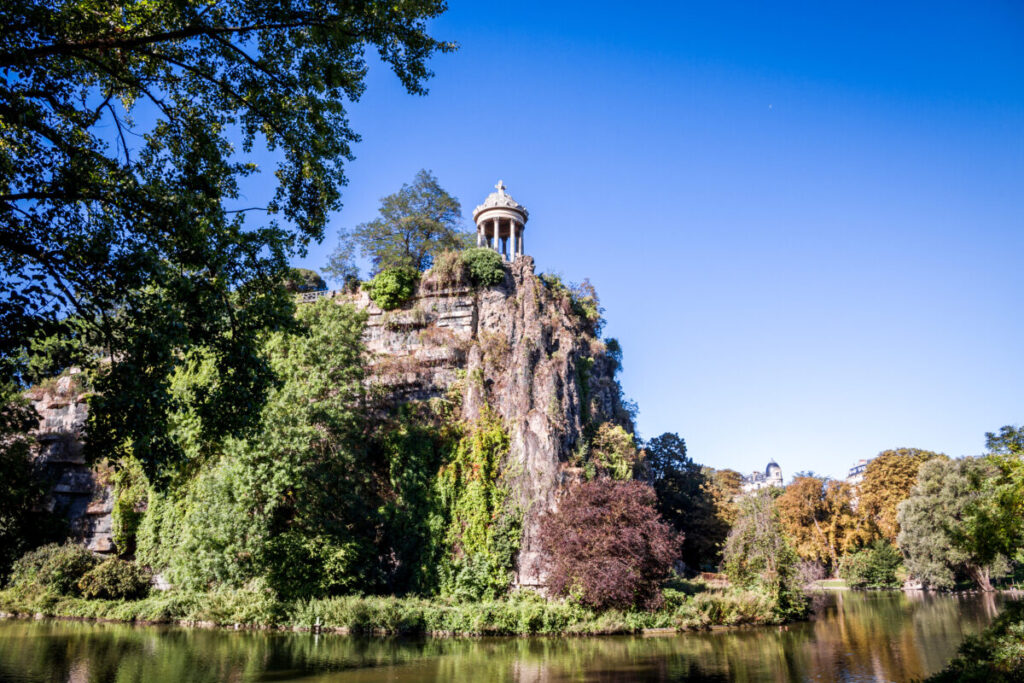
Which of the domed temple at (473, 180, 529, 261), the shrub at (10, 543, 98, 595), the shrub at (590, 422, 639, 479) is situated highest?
the domed temple at (473, 180, 529, 261)

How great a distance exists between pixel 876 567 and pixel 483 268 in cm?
3849

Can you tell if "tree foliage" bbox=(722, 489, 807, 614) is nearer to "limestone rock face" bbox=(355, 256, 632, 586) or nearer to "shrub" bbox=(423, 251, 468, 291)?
"limestone rock face" bbox=(355, 256, 632, 586)

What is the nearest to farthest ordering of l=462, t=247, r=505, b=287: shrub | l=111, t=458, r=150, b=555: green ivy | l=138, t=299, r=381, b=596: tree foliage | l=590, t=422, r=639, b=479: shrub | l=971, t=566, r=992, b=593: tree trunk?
1. l=138, t=299, r=381, b=596: tree foliage
2. l=590, t=422, r=639, b=479: shrub
3. l=111, t=458, r=150, b=555: green ivy
4. l=462, t=247, r=505, b=287: shrub
5. l=971, t=566, r=992, b=593: tree trunk

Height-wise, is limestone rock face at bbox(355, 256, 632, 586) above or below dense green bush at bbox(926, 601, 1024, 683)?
above

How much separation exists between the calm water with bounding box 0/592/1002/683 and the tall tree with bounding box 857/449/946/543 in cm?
2574

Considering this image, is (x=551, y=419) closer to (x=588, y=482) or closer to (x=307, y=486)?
(x=588, y=482)

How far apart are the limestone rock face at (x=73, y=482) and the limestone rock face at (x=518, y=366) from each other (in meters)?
16.6

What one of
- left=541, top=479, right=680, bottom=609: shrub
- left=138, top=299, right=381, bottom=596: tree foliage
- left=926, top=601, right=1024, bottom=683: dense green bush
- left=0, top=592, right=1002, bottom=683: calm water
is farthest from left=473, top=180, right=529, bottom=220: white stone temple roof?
left=926, top=601, right=1024, bottom=683: dense green bush

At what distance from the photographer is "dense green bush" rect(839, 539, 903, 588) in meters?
45.9

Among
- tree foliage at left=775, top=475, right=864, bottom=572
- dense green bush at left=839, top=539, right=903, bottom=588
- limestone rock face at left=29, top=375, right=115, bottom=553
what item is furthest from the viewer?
tree foliage at left=775, top=475, right=864, bottom=572

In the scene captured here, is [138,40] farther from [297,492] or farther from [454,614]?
[454,614]

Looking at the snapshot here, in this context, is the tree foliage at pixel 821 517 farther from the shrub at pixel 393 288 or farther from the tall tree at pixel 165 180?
the tall tree at pixel 165 180

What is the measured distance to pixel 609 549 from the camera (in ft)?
74.9

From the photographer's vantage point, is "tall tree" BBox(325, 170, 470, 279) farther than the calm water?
Yes
